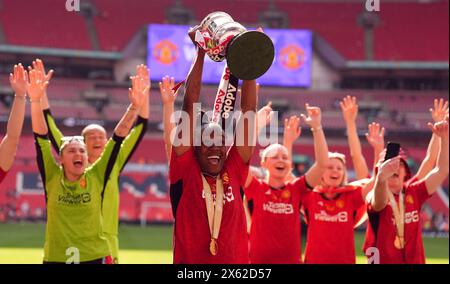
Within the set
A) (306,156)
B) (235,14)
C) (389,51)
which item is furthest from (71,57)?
(389,51)

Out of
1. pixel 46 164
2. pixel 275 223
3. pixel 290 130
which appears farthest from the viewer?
pixel 290 130

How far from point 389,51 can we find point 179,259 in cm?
2800

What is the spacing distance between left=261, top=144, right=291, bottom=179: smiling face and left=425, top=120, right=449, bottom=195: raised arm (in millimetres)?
1241

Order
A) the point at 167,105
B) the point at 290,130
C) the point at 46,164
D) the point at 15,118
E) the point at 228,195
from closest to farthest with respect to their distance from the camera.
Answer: the point at 228,195 → the point at 167,105 → the point at 15,118 → the point at 46,164 → the point at 290,130

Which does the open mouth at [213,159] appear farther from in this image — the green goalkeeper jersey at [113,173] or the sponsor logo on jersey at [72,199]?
the green goalkeeper jersey at [113,173]

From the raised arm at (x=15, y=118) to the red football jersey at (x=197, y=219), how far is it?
1.32 m

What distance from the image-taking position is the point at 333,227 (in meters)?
6.08

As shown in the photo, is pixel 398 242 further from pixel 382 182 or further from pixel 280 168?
pixel 280 168

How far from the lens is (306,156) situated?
25.7 metres

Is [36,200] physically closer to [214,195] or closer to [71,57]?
[71,57]

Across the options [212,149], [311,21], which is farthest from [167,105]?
[311,21]

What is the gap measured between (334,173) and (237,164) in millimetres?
2049
